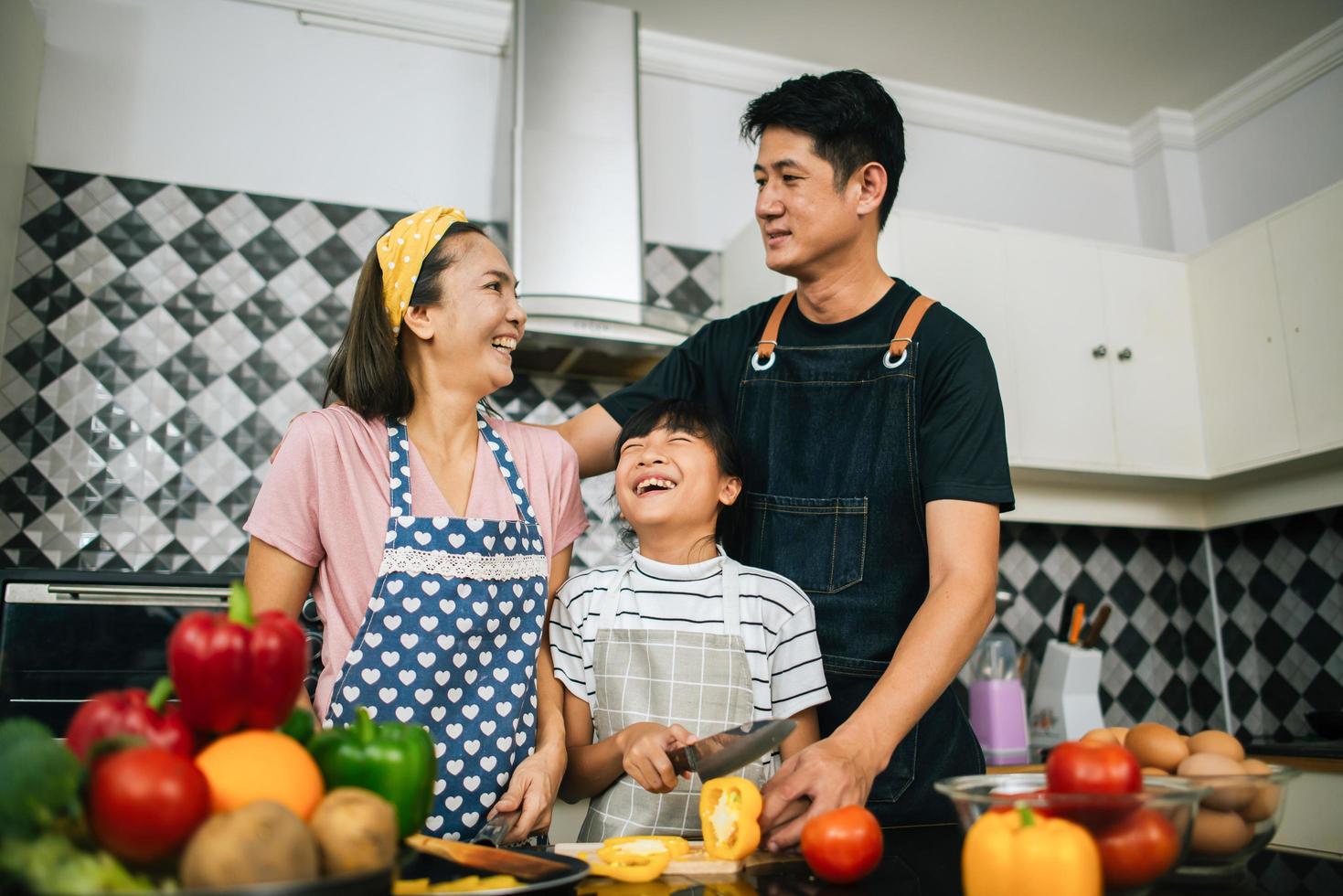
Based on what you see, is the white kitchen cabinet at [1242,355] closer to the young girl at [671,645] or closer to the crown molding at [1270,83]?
the crown molding at [1270,83]

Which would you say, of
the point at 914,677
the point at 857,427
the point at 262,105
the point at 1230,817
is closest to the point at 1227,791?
the point at 1230,817

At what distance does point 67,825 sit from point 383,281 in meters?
0.92

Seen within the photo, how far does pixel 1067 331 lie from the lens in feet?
9.37

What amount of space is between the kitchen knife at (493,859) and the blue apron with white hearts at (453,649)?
0.33 meters

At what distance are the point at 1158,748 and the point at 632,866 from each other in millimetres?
411

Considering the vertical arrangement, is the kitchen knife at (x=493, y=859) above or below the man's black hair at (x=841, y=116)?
below

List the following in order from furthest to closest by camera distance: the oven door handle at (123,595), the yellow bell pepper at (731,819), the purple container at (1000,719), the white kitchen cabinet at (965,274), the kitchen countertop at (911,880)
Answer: the white kitchen cabinet at (965,274), the purple container at (1000,719), the oven door handle at (123,595), the yellow bell pepper at (731,819), the kitchen countertop at (911,880)

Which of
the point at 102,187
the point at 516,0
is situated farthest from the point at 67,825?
A: the point at 516,0

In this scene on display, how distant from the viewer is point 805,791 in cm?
90

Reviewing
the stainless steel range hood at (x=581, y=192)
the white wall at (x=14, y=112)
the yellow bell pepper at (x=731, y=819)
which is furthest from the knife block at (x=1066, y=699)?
the white wall at (x=14, y=112)

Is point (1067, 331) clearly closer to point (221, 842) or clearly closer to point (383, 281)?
point (383, 281)

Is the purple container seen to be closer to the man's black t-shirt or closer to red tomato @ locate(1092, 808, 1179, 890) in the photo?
the man's black t-shirt

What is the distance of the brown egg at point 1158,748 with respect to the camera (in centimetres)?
77

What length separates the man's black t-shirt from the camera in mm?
1305
